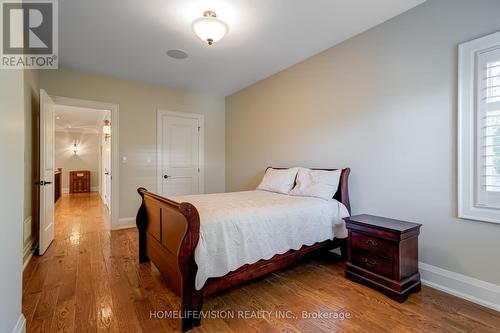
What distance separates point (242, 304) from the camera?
1.91m

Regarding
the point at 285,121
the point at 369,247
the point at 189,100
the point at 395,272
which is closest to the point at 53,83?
the point at 189,100

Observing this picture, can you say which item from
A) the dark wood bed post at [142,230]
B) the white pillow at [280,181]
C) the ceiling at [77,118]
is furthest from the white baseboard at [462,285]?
the ceiling at [77,118]

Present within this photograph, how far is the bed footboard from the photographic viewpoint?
1.59 metres

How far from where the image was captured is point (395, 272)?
6.48 ft

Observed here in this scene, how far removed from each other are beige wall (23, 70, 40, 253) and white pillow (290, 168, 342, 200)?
328 cm

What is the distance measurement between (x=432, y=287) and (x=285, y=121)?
8.80ft

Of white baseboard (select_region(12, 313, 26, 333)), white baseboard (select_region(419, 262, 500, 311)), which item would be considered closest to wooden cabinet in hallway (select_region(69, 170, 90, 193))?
white baseboard (select_region(12, 313, 26, 333))

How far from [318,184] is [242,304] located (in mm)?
1549

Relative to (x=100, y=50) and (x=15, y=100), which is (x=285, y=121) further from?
(x=15, y=100)

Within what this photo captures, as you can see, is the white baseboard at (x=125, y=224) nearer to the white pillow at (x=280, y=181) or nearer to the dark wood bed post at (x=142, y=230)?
the dark wood bed post at (x=142, y=230)

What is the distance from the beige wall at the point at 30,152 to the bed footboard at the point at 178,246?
65.2 inches

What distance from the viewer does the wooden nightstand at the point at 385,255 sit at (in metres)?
1.96

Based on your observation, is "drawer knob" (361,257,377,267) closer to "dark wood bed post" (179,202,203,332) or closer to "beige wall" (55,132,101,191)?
"dark wood bed post" (179,202,203,332)

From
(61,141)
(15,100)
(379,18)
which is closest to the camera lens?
(15,100)
